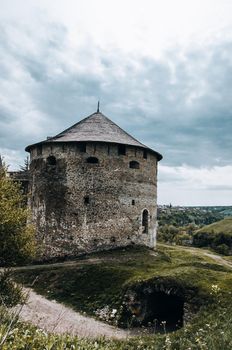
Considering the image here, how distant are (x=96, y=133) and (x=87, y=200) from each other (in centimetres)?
528

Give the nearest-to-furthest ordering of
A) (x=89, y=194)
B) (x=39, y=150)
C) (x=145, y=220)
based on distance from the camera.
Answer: (x=89, y=194), (x=145, y=220), (x=39, y=150)

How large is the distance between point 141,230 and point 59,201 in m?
6.62

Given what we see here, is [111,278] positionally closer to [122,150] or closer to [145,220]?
[145,220]

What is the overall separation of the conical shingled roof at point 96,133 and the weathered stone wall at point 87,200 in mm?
483

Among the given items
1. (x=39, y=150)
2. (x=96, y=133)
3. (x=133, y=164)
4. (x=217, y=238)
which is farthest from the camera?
(x=217, y=238)

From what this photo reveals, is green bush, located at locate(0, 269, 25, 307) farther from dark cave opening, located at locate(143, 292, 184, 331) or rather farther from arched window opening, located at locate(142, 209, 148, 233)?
arched window opening, located at locate(142, 209, 148, 233)

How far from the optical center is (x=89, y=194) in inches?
1137

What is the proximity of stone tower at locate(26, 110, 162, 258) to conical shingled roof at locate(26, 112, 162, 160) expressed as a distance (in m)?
0.08

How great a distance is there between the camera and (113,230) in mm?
28844

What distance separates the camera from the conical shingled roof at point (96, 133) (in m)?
29.6

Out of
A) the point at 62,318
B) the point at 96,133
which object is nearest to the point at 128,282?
the point at 62,318

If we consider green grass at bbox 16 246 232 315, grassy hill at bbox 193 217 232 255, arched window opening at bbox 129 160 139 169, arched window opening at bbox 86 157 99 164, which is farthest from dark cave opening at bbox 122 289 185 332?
grassy hill at bbox 193 217 232 255

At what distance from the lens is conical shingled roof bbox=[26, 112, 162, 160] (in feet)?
97.2

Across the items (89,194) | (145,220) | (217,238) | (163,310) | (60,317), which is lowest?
(163,310)
